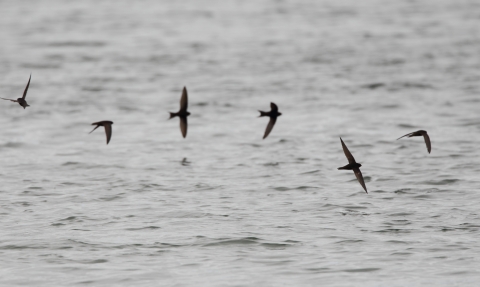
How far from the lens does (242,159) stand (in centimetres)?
1524

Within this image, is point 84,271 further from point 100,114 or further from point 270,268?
point 100,114

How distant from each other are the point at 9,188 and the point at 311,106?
8.48 m

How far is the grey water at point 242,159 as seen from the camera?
31.8 feet

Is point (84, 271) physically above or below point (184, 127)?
below

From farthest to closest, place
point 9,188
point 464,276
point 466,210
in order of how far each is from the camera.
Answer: point 9,188 → point 466,210 → point 464,276

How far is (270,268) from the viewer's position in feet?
31.0

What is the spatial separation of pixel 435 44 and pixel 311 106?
390 inches

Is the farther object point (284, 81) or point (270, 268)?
point (284, 81)

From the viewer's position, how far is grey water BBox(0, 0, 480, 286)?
31.8 ft

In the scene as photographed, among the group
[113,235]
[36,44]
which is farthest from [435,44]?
[113,235]

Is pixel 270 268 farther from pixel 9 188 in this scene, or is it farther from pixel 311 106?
pixel 311 106

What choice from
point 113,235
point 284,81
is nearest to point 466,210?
point 113,235

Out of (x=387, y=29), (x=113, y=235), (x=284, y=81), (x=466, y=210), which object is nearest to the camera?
(x=113, y=235)

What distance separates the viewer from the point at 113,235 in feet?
34.8
